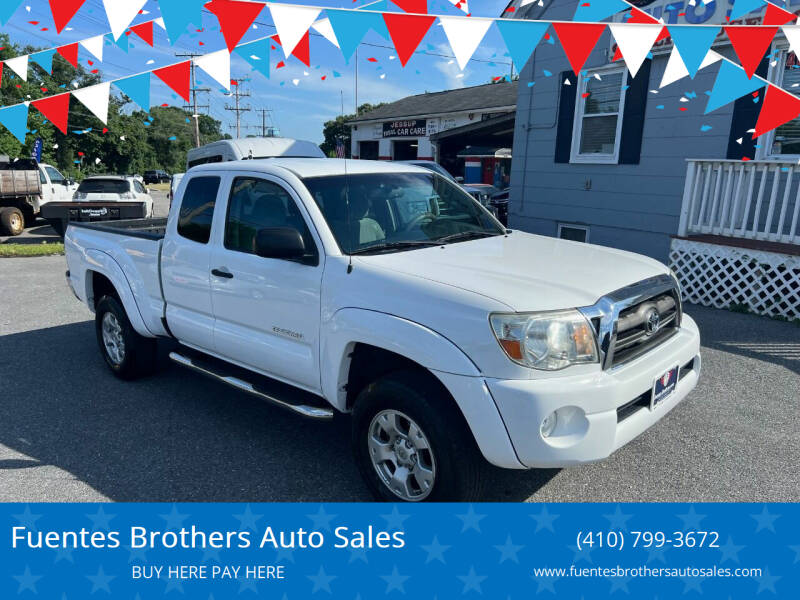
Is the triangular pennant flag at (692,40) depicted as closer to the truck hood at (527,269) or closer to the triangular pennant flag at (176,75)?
the truck hood at (527,269)

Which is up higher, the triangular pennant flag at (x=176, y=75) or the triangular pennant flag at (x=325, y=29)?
the triangular pennant flag at (x=325, y=29)

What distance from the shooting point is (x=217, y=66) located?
18.4 ft

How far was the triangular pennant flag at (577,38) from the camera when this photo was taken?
17.4ft

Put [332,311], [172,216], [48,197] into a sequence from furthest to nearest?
[48,197] → [172,216] → [332,311]

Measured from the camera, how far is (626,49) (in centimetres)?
511

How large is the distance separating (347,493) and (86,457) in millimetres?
1801

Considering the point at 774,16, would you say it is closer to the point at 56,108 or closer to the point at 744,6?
the point at 744,6

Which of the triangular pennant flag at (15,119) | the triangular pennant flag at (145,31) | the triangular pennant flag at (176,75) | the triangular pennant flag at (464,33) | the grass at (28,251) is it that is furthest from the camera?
the grass at (28,251)

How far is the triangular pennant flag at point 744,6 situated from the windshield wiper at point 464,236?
542 cm

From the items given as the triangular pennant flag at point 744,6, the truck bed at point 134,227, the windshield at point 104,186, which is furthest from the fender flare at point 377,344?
the windshield at point 104,186

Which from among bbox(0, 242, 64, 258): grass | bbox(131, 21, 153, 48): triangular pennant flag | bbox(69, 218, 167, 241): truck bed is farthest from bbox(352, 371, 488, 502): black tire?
bbox(0, 242, 64, 258): grass

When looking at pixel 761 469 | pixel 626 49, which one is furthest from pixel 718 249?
pixel 761 469

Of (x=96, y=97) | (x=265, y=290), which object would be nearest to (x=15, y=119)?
(x=96, y=97)

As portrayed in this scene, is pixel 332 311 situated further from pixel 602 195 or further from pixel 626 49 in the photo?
pixel 602 195
